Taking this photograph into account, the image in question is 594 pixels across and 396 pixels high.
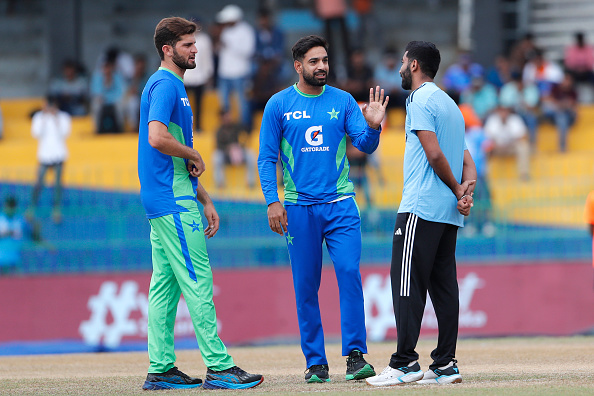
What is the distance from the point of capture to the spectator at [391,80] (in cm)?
1877

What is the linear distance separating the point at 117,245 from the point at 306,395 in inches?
341

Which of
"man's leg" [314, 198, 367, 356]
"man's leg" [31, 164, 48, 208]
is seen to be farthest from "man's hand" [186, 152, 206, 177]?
"man's leg" [31, 164, 48, 208]

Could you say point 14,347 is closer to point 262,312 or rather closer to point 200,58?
point 262,312

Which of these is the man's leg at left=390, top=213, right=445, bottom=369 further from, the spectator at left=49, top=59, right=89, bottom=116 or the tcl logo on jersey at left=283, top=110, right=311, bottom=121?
the spectator at left=49, top=59, right=89, bottom=116

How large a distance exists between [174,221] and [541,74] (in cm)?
1419

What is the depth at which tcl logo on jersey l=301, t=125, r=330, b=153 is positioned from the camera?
21.8 ft

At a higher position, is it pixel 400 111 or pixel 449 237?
pixel 400 111

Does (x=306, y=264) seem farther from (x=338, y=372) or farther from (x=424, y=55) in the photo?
(x=424, y=55)

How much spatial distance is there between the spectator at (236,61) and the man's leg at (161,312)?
39.0ft

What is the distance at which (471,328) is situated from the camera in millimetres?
12961

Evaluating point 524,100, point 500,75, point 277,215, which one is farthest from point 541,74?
point 277,215

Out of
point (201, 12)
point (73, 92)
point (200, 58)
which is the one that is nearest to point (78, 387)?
point (200, 58)

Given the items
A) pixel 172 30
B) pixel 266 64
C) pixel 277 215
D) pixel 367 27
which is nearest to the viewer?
pixel 172 30

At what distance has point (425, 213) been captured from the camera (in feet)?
20.3
